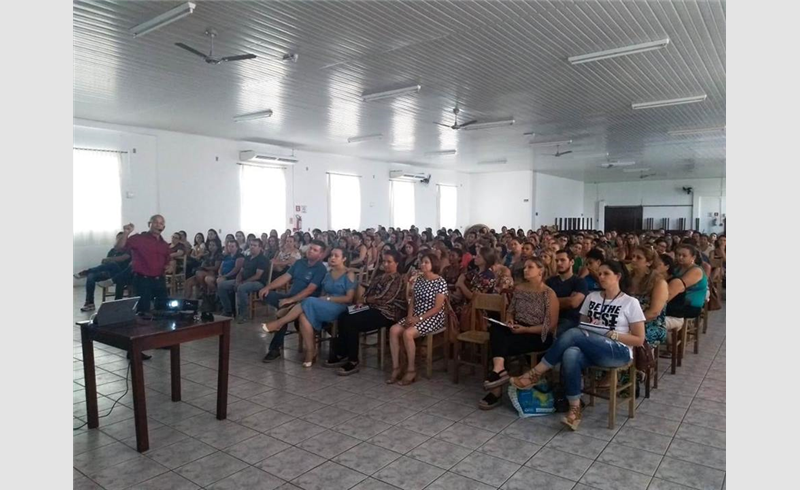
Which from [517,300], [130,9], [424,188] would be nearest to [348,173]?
[424,188]

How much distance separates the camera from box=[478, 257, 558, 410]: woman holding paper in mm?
3725

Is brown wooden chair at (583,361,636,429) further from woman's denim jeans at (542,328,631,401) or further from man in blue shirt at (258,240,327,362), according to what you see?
man in blue shirt at (258,240,327,362)

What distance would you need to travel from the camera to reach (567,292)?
413 centimetres

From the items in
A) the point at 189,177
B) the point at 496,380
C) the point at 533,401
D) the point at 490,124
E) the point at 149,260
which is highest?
the point at 490,124

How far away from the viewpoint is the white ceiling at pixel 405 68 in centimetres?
445

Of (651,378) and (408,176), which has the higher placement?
(408,176)

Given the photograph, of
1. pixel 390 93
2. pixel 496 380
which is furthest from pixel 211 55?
pixel 496 380

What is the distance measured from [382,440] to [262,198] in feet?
32.2

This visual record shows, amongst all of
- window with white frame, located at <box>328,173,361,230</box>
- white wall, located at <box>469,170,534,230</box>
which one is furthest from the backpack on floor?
white wall, located at <box>469,170,534,230</box>

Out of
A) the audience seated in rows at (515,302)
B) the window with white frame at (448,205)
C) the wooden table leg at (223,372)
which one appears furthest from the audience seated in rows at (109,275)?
the window with white frame at (448,205)

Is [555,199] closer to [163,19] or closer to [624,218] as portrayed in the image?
[624,218]

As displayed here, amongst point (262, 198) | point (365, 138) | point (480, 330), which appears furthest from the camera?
point (262, 198)

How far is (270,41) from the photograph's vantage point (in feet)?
16.8

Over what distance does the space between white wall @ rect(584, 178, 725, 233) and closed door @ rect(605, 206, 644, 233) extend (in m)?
0.21
